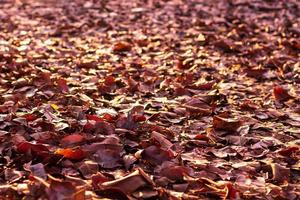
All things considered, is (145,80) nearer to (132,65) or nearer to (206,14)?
(132,65)

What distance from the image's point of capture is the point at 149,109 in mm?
3154

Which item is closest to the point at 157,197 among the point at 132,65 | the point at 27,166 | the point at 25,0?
the point at 27,166

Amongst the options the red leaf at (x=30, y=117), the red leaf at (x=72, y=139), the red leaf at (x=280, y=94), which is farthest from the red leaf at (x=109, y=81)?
the red leaf at (x=280, y=94)

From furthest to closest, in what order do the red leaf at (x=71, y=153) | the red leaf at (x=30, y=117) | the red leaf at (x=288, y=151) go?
the red leaf at (x=30, y=117) → the red leaf at (x=288, y=151) → the red leaf at (x=71, y=153)

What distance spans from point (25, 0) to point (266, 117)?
17.7 feet

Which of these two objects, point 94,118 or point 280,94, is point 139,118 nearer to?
point 94,118

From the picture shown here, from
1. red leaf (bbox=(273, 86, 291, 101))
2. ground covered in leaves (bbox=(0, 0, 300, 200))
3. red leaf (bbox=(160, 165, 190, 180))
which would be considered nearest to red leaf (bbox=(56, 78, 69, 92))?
ground covered in leaves (bbox=(0, 0, 300, 200))

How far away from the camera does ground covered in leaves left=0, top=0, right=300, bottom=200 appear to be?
2.20 metres

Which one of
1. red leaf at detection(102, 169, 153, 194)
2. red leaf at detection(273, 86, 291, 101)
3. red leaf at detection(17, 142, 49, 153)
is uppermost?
red leaf at detection(17, 142, 49, 153)

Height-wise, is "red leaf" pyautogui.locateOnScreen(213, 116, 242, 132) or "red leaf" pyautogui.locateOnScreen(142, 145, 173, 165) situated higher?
"red leaf" pyautogui.locateOnScreen(142, 145, 173, 165)

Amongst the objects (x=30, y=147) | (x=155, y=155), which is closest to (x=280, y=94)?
(x=155, y=155)

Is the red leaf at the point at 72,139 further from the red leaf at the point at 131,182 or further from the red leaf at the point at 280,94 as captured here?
the red leaf at the point at 280,94

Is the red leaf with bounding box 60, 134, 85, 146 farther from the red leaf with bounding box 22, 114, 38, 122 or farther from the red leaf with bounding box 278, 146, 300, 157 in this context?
the red leaf with bounding box 278, 146, 300, 157

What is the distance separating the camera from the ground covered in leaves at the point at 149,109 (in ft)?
7.22
